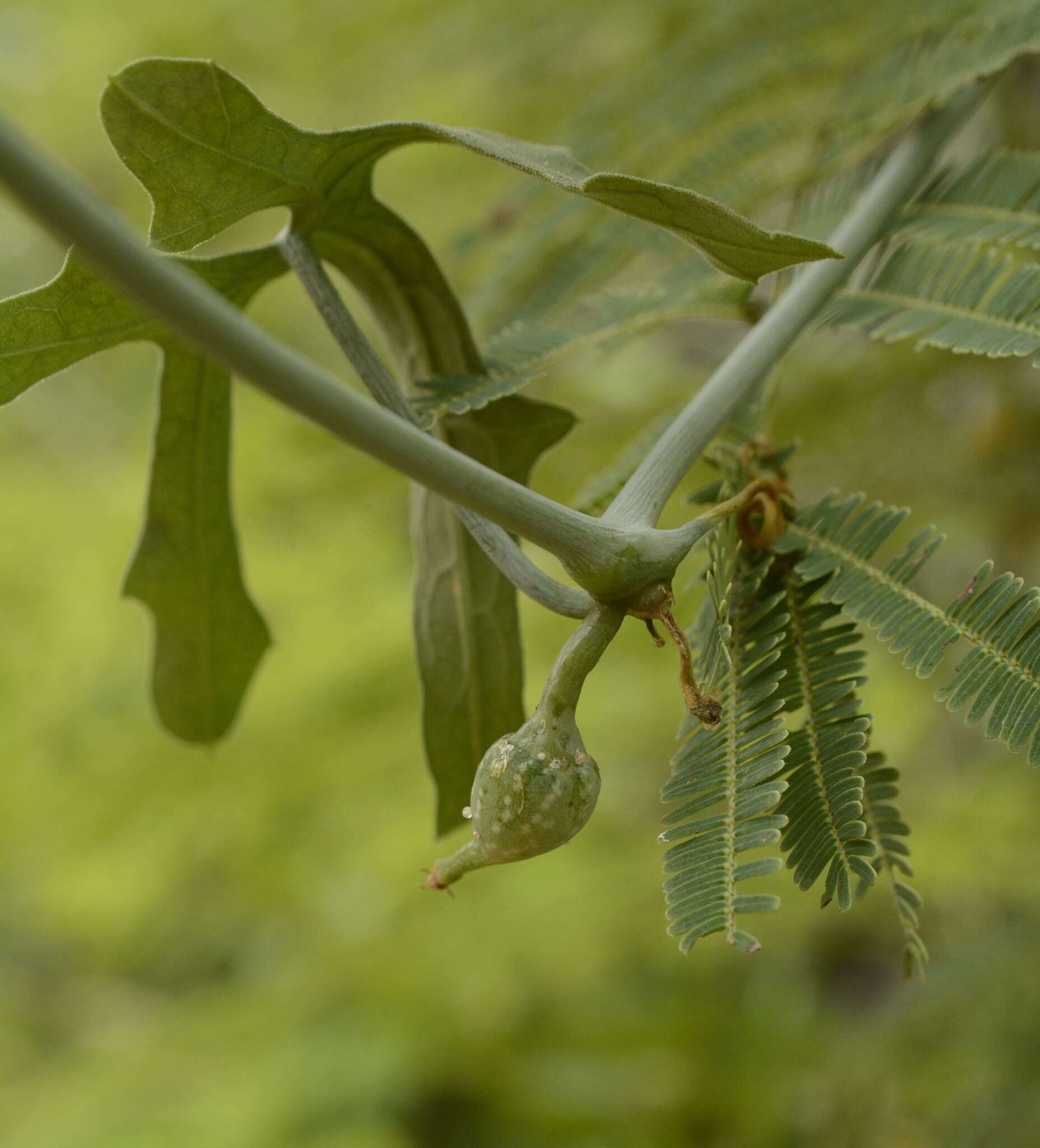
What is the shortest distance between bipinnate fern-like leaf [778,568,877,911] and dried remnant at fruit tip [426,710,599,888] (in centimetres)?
7

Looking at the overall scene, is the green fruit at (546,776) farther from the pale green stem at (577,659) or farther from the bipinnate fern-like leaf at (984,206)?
the bipinnate fern-like leaf at (984,206)

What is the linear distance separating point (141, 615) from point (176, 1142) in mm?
717

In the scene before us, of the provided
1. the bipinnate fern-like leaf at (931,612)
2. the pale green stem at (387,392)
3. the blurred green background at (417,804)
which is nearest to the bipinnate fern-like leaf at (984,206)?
the bipinnate fern-like leaf at (931,612)

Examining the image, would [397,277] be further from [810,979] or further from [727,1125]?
[810,979]

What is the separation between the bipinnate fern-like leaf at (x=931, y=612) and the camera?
363 millimetres

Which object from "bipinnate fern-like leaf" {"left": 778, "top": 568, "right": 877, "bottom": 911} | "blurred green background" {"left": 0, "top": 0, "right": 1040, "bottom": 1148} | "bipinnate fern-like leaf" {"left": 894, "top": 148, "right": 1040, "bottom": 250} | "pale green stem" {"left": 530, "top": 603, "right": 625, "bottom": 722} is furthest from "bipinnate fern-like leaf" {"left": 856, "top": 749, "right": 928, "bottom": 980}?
"blurred green background" {"left": 0, "top": 0, "right": 1040, "bottom": 1148}

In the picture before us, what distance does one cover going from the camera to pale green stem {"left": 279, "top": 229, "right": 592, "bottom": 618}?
1.12ft

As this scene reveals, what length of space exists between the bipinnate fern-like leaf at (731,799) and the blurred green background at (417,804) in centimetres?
64

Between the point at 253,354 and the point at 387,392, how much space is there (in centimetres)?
18

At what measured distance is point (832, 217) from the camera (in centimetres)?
67

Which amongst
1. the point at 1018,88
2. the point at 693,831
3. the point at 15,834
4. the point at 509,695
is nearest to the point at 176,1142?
the point at 15,834

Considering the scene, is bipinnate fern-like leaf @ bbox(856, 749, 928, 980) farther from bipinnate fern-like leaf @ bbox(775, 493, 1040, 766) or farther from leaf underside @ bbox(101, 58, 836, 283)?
leaf underside @ bbox(101, 58, 836, 283)

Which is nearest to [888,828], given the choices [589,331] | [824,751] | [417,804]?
[824,751]

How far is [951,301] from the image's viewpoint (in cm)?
51
